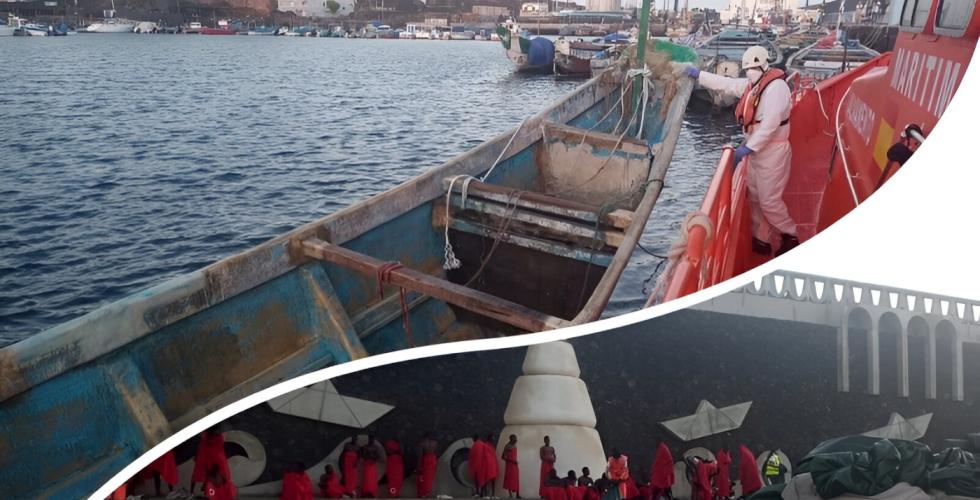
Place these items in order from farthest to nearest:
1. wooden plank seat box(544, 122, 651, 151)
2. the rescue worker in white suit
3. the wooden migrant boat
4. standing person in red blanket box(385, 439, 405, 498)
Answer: wooden plank seat box(544, 122, 651, 151)
the wooden migrant boat
the rescue worker in white suit
standing person in red blanket box(385, 439, 405, 498)

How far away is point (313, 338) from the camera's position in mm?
3533

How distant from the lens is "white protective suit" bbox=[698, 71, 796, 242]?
1896mm

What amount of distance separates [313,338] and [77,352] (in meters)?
1.32

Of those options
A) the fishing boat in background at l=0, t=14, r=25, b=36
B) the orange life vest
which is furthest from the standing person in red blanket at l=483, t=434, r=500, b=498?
the fishing boat in background at l=0, t=14, r=25, b=36

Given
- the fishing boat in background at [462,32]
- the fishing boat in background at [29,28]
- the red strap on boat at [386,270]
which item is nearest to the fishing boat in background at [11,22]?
the fishing boat in background at [29,28]

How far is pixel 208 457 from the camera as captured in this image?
1.22 metres

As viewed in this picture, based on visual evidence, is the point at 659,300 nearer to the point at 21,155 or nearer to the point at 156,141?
the point at 21,155

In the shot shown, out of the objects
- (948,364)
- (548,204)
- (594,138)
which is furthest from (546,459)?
(594,138)

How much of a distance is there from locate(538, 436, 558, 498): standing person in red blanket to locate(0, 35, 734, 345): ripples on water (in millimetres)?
900

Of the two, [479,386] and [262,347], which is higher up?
[479,386]

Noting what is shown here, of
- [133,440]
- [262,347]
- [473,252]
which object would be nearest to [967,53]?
[133,440]

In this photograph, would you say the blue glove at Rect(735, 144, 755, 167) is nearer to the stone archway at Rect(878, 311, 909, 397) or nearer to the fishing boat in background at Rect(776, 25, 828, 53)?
the fishing boat in background at Rect(776, 25, 828, 53)

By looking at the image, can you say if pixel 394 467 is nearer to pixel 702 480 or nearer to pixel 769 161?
pixel 702 480

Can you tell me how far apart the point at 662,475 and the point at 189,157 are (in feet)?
44.7
